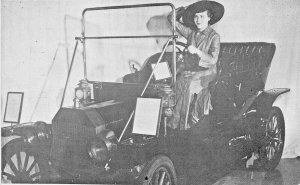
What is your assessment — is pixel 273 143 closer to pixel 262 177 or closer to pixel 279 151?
pixel 279 151

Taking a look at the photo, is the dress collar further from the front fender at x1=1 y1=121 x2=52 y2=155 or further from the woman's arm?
the front fender at x1=1 y1=121 x2=52 y2=155

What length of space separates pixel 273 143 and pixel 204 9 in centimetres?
153

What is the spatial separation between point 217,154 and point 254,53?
1045 millimetres

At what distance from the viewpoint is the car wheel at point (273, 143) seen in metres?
3.31

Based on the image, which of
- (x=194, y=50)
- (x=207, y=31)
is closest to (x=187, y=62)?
(x=194, y=50)

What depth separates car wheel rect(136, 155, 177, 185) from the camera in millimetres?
2381

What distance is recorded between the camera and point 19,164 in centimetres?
309

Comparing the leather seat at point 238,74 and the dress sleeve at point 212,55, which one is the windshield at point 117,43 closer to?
the dress sleeve at point 212,55

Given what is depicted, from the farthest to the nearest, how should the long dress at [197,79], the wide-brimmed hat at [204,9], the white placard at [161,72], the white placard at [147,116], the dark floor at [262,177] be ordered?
1. the dark floor at [262,177]
2. the wide-brimmed hat at [204,9]
3. the white placard at [161,72]
4. the long dress at [197,79]
5. the white placard at [147,116]

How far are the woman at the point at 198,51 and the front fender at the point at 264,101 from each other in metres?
0.50

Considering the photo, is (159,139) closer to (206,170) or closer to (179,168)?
(179,168)

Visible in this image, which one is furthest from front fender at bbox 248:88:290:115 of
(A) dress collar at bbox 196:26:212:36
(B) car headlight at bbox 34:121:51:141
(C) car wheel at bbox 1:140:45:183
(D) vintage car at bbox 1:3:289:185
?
(C) car wheel at bbox 1:140:45:183

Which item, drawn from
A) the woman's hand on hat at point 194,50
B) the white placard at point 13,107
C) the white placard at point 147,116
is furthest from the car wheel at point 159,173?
the white placard at point 13,107

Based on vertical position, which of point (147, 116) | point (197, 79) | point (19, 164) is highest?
point (197, 79)
